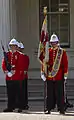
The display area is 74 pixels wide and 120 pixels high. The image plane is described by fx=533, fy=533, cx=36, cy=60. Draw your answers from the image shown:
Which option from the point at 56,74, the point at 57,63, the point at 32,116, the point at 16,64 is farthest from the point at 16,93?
the point at 57,63

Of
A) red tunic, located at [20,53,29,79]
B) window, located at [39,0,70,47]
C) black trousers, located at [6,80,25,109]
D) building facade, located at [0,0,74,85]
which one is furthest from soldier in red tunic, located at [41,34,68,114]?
window, located at [39,0,70,47]

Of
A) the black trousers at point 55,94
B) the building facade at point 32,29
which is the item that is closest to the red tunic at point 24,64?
the black trousers at point 55,94

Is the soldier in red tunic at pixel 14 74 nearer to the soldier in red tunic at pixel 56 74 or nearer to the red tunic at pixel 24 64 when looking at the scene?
the red tunic at pixel 24 64

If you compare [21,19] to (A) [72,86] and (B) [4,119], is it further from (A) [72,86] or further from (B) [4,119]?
(B) [4,119]

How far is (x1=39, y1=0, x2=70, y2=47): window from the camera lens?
57.1 ft

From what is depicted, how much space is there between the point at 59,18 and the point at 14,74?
19.5 feet

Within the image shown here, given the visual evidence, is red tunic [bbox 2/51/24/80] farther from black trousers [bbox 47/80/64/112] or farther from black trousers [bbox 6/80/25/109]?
black trousers [bbox 47/80/64/112]

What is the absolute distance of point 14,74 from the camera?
11898 mm

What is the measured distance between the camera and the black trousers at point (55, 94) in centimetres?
1156

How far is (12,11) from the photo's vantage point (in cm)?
1623

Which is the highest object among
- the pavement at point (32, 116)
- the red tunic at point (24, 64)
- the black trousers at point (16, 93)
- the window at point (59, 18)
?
the window at point (59, 18)

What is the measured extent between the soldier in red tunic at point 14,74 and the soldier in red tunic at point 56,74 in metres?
0.61

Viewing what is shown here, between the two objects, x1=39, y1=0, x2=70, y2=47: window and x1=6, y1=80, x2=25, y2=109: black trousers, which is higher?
x1=39, y1=0, x2=70, y2=47: window

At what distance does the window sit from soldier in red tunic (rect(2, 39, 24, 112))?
222 inches
